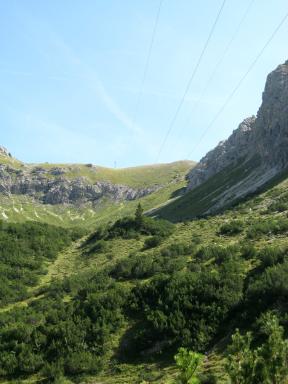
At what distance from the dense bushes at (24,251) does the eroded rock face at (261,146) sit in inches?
1755

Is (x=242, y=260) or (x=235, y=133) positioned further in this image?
(x=235, y=133)

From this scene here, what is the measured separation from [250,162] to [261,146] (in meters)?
15.1

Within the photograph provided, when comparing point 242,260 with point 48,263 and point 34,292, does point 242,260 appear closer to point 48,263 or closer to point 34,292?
point 34,292

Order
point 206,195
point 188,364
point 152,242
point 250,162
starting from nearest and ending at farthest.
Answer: point 188,364, point 152,242, point 206,195, point 250,162

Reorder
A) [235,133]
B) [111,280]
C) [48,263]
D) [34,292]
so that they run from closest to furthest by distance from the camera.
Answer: [111,280]
[34,292]
[48,263]
[235,133]

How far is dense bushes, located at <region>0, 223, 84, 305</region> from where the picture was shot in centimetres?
4231

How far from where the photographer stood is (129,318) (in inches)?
1133

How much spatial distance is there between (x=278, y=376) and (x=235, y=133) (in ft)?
615

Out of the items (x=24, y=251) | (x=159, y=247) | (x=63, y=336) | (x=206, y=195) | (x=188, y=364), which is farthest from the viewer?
(x=206, y=195)

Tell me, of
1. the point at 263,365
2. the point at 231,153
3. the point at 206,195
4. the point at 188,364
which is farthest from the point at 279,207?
the point at 231,153

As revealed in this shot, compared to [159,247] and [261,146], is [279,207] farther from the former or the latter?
[261,146]

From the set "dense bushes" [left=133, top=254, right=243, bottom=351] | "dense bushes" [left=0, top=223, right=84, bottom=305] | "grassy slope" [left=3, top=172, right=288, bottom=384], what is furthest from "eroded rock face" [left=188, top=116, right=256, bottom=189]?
"dense bushes" [left=133, top=254, right=243, bottom=351]

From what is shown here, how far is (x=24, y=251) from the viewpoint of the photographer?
52969 millimetres

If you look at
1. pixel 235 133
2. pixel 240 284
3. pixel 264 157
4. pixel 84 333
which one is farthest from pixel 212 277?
pixel 235 133
